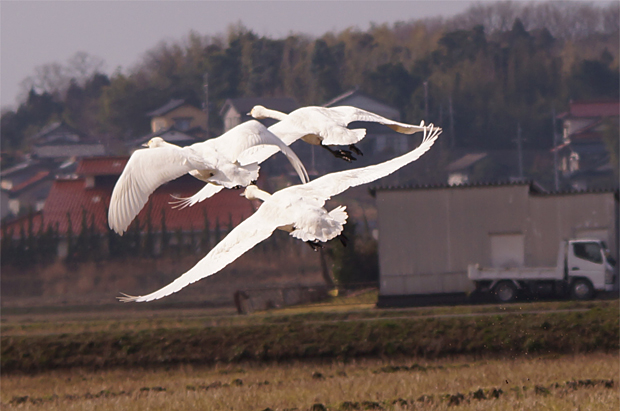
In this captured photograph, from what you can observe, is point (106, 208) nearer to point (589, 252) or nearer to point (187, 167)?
point (589, 252)

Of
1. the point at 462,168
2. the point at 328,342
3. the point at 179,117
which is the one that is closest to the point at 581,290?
the point at 328,342

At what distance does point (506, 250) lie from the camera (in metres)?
41.8

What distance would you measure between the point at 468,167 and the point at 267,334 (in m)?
75.3

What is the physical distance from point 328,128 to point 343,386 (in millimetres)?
7688

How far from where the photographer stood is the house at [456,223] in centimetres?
4038

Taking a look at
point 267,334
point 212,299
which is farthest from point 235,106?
point 267,334

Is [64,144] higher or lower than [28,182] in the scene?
higher

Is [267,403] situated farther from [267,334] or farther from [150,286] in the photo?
[150,286]

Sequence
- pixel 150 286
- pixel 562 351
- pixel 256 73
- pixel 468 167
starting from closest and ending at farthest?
pixel 562 351
pixel 150 286
pixel 468 167
pixel 256 73

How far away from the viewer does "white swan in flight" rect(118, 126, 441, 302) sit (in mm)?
11703

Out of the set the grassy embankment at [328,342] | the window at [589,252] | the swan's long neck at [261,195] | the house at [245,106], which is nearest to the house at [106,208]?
the house at [245,106]

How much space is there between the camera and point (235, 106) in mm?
102375

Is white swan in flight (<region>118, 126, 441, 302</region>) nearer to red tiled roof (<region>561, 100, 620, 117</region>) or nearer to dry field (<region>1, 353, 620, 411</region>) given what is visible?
dry field (<region>1, 353, 620, 411</region>)

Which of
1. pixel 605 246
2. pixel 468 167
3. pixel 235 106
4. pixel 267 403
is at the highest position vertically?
Result: pixel 235 106
